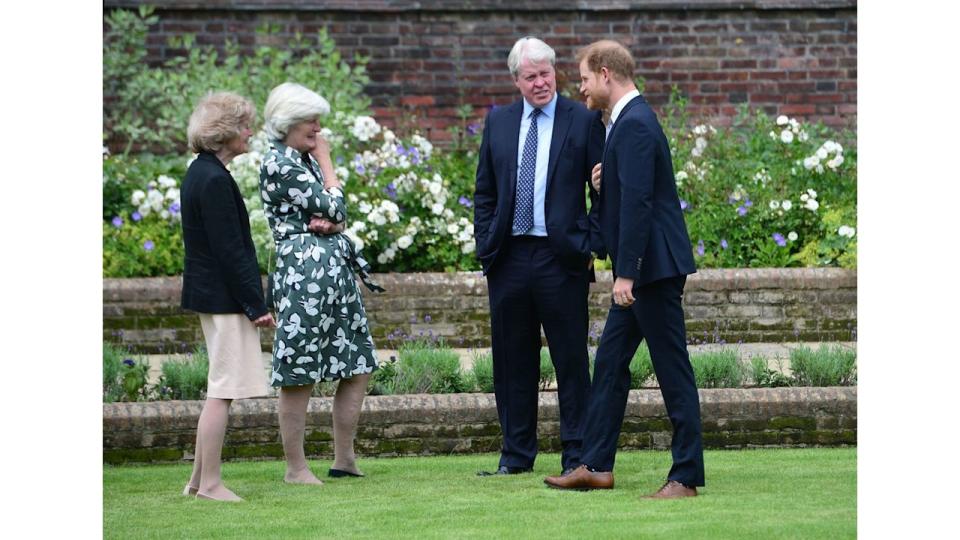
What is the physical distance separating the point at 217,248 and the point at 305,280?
1.60 feet

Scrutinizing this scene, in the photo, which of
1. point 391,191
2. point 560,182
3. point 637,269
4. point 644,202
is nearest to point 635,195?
point 644,202

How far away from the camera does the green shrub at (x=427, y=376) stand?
24.8ft

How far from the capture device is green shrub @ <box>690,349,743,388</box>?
7.53 m

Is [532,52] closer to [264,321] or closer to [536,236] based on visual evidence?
[536,236]

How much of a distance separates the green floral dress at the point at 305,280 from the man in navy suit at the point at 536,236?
66 cm

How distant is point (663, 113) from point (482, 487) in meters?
6.94

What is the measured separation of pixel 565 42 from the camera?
12.7m

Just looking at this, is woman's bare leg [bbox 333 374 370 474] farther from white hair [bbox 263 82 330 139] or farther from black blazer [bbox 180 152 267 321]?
white hair [bbox 263 82 330 139]

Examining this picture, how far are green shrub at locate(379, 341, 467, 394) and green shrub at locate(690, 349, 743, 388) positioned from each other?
3.93 feet

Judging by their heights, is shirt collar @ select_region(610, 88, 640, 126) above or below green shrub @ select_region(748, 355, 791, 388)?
above

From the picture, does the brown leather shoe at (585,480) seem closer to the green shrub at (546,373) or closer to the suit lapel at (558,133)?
the suit lapel at (558,133)

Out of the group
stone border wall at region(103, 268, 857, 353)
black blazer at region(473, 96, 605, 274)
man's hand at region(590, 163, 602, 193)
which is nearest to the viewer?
man's hand at region(590, 163, 602, 193)

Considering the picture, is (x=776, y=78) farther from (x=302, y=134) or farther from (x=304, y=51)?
(x=302, y=134)

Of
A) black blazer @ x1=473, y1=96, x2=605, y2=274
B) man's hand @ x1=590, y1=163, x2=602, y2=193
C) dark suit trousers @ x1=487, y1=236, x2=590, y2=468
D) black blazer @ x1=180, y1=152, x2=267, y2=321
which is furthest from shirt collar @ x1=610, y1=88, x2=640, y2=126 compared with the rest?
black blazer @ x1=180, y1=152, x2=267, y2=321
